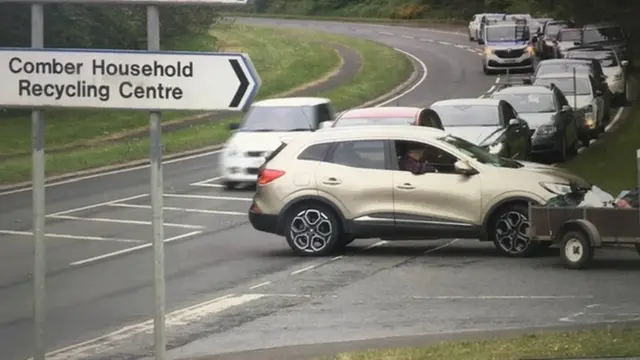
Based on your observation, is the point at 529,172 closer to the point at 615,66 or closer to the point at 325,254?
the point at 325,254

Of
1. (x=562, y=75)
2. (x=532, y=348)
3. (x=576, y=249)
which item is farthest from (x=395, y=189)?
(x=562, y=75)

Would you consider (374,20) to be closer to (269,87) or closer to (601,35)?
(601,35)

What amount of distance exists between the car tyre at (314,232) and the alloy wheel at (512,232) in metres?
2.13

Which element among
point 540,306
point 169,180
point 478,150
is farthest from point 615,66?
point 540,306

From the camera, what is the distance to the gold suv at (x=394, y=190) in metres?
16.7

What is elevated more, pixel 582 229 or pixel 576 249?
pixel 582 229

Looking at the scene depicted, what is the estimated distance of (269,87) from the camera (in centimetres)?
4653

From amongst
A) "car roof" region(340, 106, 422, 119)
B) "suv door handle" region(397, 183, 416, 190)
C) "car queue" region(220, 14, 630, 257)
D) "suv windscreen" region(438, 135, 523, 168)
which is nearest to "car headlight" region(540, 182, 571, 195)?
"car queue" region(220, 14, 630, 257)

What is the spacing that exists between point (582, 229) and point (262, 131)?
1066 cm

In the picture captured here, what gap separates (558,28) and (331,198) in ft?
132

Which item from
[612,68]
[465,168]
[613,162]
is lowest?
[465,168]

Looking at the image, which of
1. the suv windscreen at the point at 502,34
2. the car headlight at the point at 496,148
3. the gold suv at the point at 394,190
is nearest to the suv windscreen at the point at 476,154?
the gold suv at the point at 394,190

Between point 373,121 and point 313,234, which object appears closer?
point 313,234

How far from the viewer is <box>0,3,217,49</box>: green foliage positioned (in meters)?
38.8
